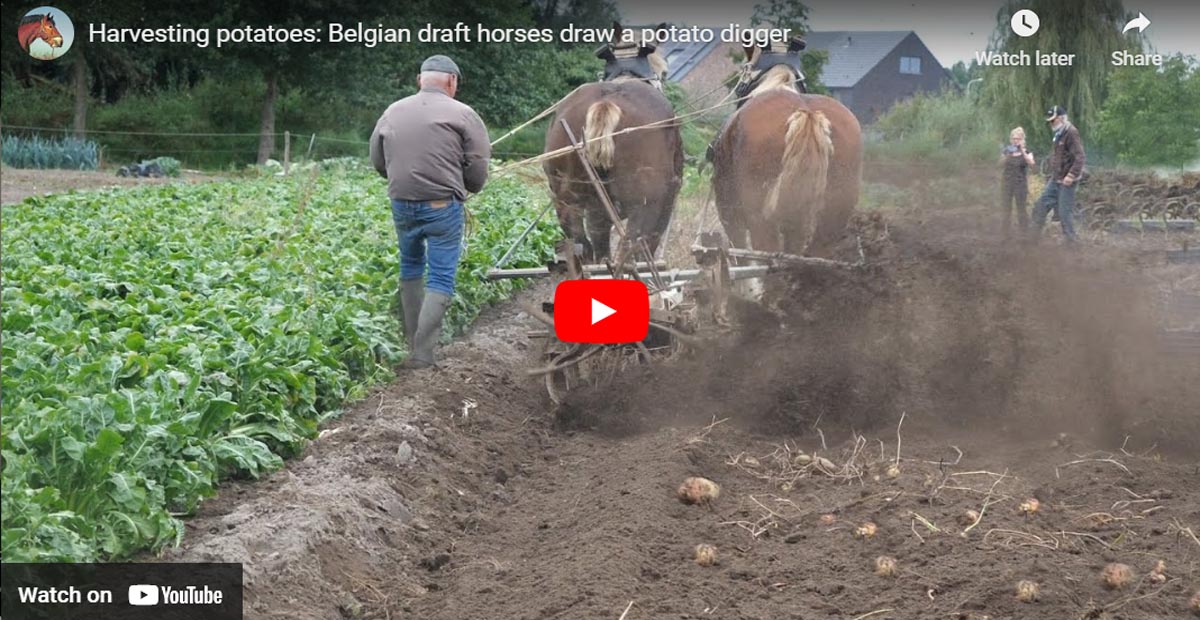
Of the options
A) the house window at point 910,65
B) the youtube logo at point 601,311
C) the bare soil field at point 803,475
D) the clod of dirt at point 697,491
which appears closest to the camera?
the bare soil field at point 803,475

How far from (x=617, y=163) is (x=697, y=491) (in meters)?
3.58

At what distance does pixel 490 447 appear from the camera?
7.08 meters

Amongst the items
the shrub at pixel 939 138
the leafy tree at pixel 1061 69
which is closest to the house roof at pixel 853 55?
the shrub at pixel 939 138

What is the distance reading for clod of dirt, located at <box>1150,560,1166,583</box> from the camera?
4.41 m

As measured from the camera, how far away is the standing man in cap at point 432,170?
25.4ft

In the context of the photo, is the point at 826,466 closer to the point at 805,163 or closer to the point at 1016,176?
the point at 805,163

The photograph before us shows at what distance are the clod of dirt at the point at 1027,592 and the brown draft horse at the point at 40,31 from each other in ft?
22.5

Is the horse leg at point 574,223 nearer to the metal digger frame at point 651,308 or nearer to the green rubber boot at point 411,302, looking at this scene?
the metal digger frame at point 651,308

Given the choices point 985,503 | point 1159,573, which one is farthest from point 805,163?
point 1159,573

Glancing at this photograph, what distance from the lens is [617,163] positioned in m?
8.77

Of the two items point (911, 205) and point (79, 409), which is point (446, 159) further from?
point (911, 205)

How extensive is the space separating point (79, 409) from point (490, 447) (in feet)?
9.39

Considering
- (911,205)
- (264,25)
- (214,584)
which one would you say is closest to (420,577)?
(214,584)

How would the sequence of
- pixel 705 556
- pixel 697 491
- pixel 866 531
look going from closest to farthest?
pixel 705 556, pixel 866 531, pixel 697 491
